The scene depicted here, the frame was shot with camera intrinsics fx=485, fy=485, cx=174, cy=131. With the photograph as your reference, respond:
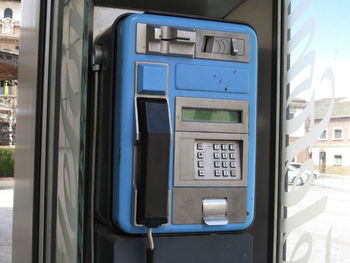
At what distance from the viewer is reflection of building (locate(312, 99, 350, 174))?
60.2 inches

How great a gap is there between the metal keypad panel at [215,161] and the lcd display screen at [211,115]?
0.08 metres

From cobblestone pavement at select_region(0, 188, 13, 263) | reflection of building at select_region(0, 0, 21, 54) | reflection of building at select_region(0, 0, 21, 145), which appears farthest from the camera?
reflection of building at select_region(0, 0, 21, 54)

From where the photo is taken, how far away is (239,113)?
5.56ft

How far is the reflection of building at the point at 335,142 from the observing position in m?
1.53

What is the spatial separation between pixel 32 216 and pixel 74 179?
1.63 feet

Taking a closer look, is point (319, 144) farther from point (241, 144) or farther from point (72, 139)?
point (72, 139)

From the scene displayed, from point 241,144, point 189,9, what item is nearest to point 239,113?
point 241,144

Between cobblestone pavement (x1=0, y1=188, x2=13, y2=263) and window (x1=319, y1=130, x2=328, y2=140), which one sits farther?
cobblestone pavement (x1=0, y1=188, x2=13, y2=263)

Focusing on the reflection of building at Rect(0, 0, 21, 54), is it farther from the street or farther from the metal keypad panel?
the street

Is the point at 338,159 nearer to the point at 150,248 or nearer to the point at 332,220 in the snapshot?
the point at 332,220

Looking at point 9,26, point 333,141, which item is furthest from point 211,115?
point 9,26

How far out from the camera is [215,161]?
1.63 meters

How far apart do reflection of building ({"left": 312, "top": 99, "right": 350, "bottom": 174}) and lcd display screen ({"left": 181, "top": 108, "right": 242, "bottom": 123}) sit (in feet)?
0.94

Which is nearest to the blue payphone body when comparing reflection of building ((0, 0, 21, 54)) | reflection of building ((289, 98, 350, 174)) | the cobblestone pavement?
reflection of building ((289, 98, 350, 174))
